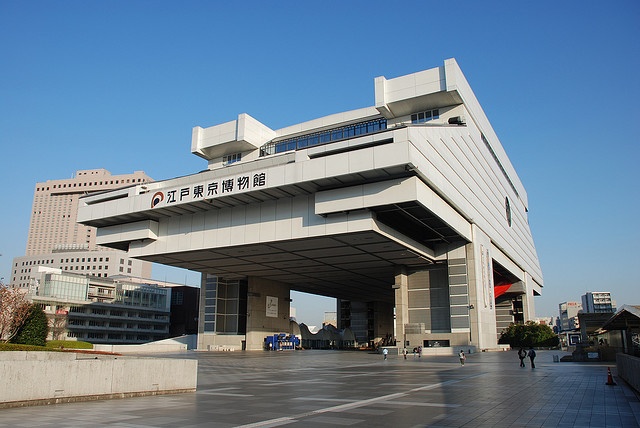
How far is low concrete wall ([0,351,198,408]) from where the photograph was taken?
1355cm

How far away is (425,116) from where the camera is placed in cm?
5809

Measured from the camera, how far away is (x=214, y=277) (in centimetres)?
6969

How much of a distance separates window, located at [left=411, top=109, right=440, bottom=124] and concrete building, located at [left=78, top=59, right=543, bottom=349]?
0.41ft

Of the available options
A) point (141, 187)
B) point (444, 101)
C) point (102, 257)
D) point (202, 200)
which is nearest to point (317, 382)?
point (202, 200)

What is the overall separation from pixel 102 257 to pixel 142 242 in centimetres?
11379

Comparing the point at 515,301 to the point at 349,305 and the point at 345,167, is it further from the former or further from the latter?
the point at 345,167

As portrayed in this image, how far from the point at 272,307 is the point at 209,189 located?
Answer: 2957 centimetres

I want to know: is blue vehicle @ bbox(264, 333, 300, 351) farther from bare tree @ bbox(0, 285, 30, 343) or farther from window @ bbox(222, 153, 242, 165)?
bare tree @ bbox(0, 285, 30, 343)

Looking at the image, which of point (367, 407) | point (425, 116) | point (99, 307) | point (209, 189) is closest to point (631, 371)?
point (367, 407)

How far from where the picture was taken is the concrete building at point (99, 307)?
308 feet

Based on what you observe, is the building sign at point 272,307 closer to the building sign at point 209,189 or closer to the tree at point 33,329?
the building sign at point 209,189

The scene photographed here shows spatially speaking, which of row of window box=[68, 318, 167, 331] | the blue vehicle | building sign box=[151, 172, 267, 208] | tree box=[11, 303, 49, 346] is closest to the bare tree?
tree box=[11, 303, 49, 346]

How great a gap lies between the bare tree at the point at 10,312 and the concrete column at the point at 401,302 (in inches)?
1403

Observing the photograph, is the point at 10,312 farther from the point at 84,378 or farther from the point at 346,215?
the point at 84,378
